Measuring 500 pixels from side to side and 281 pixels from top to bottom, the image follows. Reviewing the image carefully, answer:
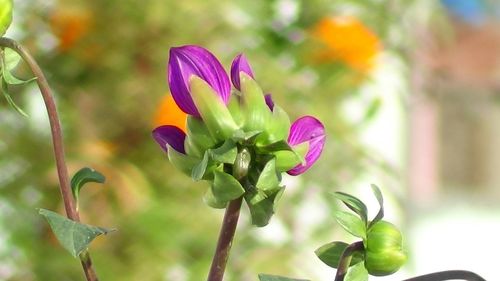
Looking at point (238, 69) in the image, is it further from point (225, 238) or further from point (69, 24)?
point (69, 24)

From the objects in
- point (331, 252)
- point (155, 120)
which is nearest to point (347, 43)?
point (155, 120)

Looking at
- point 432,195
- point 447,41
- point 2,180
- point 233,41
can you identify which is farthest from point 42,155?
point 432,195

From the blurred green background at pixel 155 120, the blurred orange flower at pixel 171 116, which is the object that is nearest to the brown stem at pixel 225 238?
the blurred orange flower at pixel 171 116

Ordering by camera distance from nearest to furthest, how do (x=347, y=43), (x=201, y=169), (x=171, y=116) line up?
(x=201, y=169), (x=171, y=116), (x=347, y=43)

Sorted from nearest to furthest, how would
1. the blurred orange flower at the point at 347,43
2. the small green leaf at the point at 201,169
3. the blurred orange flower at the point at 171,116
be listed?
the small green leaf at the point at 201,169, the blurred orange flower at the point at 171,116, the blurred orange flower at the point at 347,43

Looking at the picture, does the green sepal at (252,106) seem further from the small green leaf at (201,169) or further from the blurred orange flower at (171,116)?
the blurred orange flower at (171,116)

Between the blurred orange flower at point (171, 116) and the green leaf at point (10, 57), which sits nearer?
the green leaf at point (10, 57)

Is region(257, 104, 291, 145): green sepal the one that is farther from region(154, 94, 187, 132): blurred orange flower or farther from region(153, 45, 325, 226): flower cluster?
region(154, 94, 187, 132): blurred orange flower
